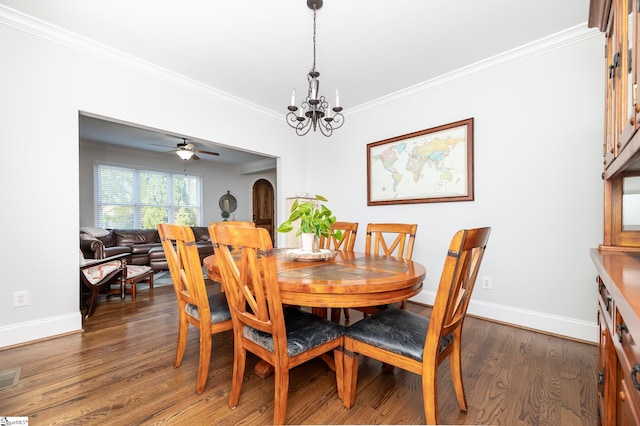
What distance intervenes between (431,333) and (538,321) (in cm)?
204

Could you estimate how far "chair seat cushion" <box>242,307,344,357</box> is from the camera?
1.35 metres

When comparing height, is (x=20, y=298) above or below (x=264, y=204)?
below

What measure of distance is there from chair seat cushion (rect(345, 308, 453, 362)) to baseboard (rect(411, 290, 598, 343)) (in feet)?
5.55

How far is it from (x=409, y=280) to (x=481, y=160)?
7.08 ft

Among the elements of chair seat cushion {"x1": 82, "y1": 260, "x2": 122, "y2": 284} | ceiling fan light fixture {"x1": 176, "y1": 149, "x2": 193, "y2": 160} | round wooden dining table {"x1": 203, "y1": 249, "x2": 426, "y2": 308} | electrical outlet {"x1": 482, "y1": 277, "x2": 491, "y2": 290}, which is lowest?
electrical outlet {"x1": 482, "y1": 277, "x2": 491, "y2": 290}

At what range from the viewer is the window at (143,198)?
584 centimetres

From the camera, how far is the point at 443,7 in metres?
2.13

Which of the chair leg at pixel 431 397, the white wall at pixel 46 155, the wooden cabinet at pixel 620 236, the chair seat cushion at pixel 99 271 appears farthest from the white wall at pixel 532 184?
the chair seat cushion at pixel 99 271

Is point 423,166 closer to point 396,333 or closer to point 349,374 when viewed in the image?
point 396,333

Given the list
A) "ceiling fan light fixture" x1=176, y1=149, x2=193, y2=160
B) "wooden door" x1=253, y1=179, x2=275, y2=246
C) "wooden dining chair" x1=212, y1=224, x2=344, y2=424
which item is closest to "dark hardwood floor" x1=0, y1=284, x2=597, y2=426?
"wooden dining chair" x1=212, y1=224, x2=344, y2=424

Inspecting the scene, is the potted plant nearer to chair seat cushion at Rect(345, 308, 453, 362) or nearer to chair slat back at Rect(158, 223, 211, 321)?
chair slat back at Rect(158, 223, 211, 321)

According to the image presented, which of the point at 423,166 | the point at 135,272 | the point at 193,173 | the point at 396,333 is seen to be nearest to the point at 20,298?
the point at 135,272

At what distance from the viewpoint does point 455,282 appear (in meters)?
1.19

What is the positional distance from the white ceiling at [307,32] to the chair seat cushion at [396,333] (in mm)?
2233
